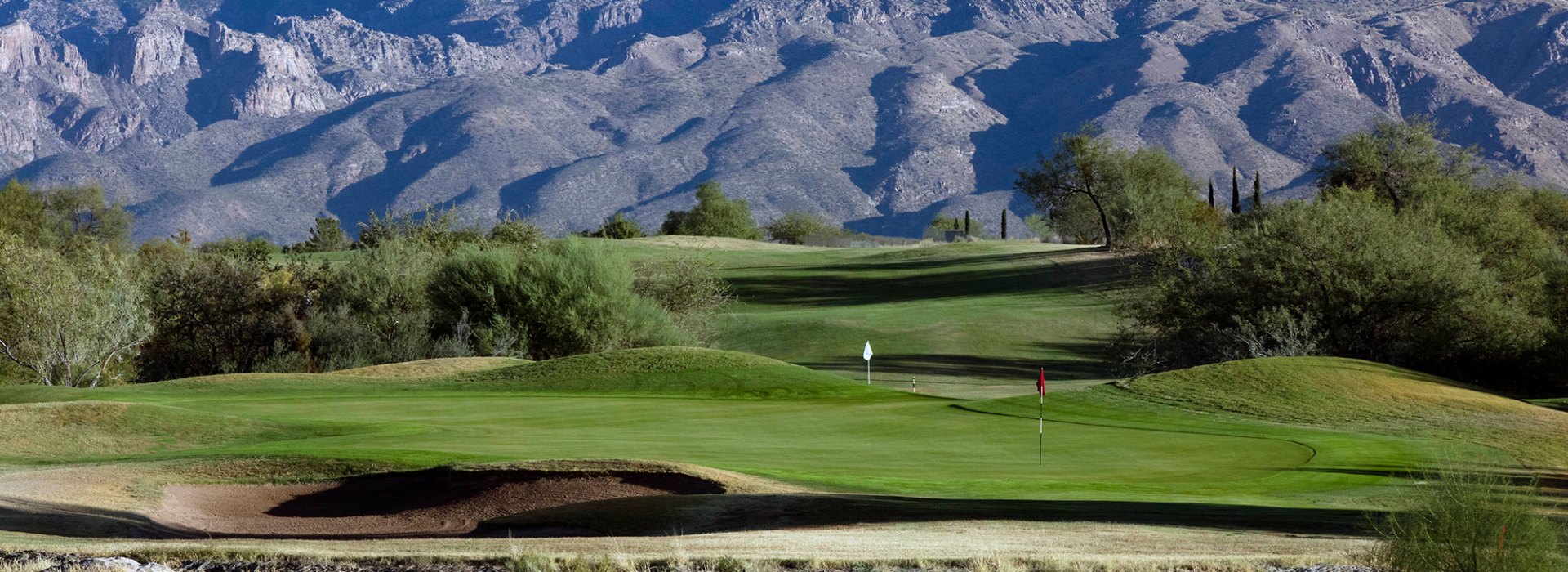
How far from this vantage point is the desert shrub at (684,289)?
5816 cm

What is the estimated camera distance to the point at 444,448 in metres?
20.9

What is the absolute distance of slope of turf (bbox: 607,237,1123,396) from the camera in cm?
5584

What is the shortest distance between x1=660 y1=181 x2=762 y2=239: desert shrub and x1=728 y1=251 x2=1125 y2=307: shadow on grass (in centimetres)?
4657

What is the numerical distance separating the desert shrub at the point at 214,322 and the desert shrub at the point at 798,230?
103m

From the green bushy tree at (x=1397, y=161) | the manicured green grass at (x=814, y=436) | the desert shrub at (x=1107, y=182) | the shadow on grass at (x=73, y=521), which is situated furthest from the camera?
the desert shrub at (x=1107, y=182)

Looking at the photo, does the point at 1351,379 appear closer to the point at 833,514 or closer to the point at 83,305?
the point at 833,514

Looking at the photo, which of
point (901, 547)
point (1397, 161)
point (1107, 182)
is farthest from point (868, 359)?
point (1107, 182)

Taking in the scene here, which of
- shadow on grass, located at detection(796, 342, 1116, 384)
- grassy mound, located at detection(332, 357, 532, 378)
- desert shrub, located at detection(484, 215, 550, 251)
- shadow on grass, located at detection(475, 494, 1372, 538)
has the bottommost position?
shadow on grass, located at detection(796, 342, 1116, 384)

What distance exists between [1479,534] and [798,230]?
147 metres

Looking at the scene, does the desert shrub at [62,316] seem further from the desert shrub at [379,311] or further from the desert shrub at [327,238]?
the desert shrub at [327,238]

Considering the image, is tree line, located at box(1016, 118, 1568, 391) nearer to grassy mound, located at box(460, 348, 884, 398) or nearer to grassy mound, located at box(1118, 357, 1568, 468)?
grassy mound, located at box(1118, 357, 1568, 468)

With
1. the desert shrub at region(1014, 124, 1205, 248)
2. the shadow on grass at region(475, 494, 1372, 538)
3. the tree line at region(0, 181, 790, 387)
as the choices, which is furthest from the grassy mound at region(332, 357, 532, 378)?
the desert shrub at region(1014, 124, 1205, 248)

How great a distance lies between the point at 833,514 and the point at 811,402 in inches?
632

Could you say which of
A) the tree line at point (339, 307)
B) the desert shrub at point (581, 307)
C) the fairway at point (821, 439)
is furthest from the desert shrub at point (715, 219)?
the fairway at point (821, 439)
